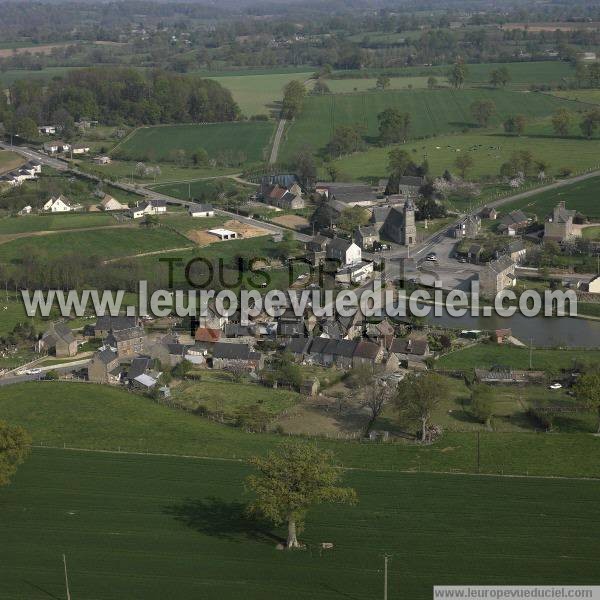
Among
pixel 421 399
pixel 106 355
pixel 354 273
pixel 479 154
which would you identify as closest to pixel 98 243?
pixel 354 273

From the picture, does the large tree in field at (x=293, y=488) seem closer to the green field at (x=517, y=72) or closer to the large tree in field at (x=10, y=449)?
the large tree in field at (x=10, y=449)

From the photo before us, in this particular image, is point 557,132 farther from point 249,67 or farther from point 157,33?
point 157,33

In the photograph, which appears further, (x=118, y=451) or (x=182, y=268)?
(x=182, y=268)

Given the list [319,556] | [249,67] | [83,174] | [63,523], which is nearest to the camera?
[319,556]

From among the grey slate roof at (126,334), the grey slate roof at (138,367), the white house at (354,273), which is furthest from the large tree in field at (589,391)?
the white house at (354,273)

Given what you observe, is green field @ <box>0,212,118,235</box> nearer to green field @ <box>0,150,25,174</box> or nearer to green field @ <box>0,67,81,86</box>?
green field @ <box>0,150,25,174</box>

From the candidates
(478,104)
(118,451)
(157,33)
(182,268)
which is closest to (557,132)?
(478,104)
